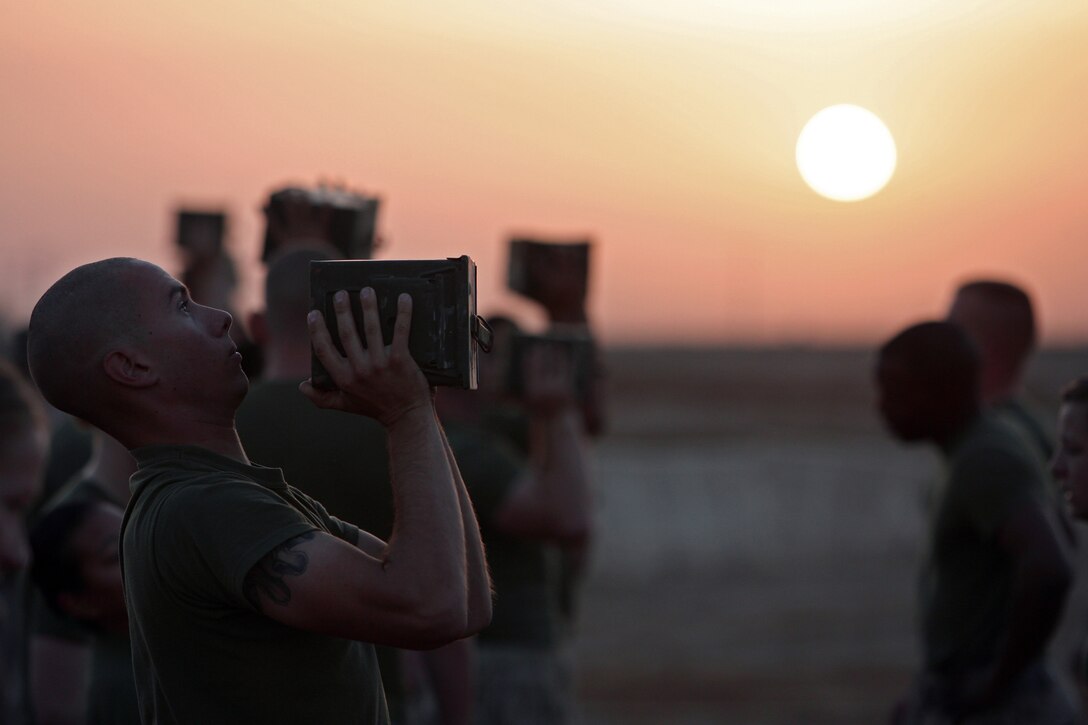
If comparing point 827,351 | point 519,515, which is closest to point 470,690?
point 519,515

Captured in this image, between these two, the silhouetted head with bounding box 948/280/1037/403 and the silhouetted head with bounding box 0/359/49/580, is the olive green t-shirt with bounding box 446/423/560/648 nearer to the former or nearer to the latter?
the silhouetted head with bounding box 0/359/49/580

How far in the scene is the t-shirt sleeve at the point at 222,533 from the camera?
88.0 inches

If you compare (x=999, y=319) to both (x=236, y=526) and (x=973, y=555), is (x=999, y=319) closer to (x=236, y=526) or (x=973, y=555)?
(x=973, y=555)

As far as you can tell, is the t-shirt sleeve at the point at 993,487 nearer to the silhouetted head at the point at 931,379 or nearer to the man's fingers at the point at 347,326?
the silhouetted head at the point at 931,379

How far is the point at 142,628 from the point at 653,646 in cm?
1193

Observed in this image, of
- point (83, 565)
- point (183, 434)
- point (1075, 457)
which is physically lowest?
point (83, 565)

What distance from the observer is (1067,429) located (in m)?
4.04

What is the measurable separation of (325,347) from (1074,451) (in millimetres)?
2543

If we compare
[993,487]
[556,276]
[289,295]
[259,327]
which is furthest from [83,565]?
[556,276]

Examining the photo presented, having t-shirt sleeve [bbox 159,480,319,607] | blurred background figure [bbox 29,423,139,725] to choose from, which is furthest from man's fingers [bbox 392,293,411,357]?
blurred background figure [bbox 29,423,139,725]

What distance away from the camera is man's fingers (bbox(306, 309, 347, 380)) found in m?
2.32

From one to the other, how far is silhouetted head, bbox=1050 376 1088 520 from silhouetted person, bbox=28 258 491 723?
2.18 metres

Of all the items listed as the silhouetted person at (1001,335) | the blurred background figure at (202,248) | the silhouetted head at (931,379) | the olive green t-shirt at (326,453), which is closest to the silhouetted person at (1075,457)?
the silhouetted head at (931,379)

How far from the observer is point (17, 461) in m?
4.06
